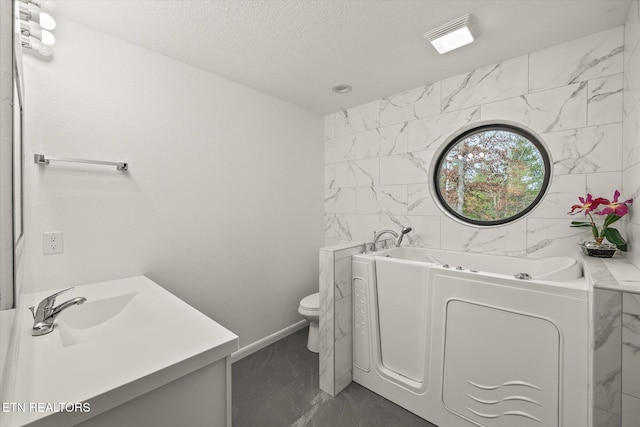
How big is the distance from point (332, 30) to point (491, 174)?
5.66ft

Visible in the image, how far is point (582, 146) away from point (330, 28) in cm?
184

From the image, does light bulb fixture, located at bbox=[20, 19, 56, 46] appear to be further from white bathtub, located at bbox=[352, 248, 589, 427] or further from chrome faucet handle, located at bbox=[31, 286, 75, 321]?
white bathtub, located at bbox=[352, 248, 589, 427]

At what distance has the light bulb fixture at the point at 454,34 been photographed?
1.55m

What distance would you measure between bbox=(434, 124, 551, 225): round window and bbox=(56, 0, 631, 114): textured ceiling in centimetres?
61

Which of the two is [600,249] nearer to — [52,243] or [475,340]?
[475,340]

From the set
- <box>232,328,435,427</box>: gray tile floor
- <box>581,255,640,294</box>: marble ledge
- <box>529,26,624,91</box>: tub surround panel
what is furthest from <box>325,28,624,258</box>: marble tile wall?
<box>232,328,435,427</box>: gray tile floor

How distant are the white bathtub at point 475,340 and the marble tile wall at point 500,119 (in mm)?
318

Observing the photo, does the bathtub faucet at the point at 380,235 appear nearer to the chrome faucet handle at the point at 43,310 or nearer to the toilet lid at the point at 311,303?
the toilet lid at the point at 311,303

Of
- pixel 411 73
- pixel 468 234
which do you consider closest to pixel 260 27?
pixel 411 73

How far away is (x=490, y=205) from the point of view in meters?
2.22

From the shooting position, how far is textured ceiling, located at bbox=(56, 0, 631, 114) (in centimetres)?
144

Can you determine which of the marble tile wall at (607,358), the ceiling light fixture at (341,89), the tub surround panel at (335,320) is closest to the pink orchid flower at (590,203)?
the marble tile wall at (607,358)

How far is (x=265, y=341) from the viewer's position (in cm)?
246

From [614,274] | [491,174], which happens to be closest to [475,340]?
[614,274]
